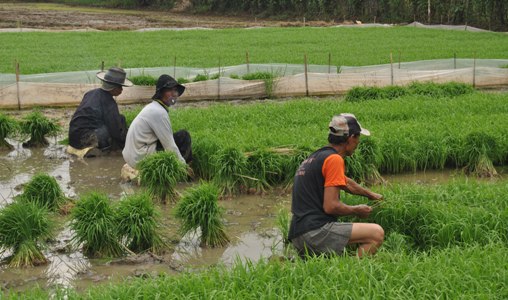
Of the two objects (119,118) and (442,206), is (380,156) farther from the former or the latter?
(119,118)

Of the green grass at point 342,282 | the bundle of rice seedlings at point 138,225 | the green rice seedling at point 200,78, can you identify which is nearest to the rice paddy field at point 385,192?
the green grass at point 342,282

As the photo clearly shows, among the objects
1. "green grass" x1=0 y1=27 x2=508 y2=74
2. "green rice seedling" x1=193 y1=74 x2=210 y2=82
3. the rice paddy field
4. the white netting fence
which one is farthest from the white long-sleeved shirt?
"green grass" x1=0 y1=27 x2=508 y2=74

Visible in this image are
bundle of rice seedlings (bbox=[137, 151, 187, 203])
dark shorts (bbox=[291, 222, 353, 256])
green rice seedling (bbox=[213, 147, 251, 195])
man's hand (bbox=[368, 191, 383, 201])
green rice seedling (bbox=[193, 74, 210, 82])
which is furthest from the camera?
green rice seedling (bbox=[193, 74, 210, 82])

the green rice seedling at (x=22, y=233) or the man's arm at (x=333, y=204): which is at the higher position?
the man's arm at (x=333, y=204)

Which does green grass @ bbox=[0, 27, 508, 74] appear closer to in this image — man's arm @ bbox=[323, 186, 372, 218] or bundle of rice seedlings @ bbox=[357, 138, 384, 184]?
bundle of rice seedlings @ bbox=[357, 138, 384, 184]

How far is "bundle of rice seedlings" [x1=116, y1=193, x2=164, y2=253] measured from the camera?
6.73 m

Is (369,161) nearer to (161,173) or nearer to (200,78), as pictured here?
(161,173)

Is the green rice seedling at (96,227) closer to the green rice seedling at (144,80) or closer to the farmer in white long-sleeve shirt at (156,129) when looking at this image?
the farmer in white long-sleeve shirt at (156,129)

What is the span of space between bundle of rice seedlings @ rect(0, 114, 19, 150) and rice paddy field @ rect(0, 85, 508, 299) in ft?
6.21

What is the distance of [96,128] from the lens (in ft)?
35.8

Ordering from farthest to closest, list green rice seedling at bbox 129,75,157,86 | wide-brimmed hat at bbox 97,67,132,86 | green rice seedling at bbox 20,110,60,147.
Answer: green rice seedling at bbox 129,75,157,86, green rice seedling at bbox 20,110,60,147, wide-brimmed hat at bbox 97,67,132,86

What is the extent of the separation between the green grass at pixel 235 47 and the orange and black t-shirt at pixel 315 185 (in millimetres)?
13932

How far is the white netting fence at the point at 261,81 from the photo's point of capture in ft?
→ 49.0

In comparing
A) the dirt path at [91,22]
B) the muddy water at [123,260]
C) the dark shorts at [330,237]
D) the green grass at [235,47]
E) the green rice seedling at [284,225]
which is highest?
the dirt path at [91,22]
